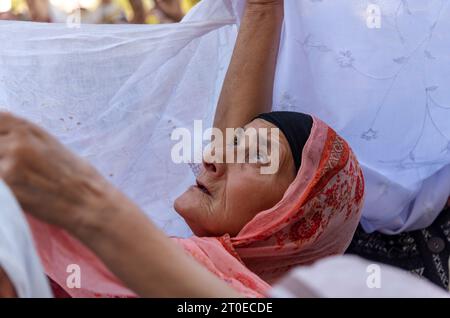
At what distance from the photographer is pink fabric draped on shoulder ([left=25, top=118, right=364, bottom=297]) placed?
2.09 metres

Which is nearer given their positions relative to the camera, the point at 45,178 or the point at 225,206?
the point at 45,178

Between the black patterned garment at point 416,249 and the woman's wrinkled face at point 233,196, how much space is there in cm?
47

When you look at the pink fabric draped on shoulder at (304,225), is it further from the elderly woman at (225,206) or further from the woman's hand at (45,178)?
the woman's hand at (45,178)

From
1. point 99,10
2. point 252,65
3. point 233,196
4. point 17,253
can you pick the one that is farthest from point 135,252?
point 99,10

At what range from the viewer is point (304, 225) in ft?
7.19

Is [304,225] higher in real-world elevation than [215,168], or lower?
lower

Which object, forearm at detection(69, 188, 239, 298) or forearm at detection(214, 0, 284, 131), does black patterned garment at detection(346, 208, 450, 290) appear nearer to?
forearm at detection(214, 0, 284, 131)

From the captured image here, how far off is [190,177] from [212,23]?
48 cm

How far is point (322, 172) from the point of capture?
2203mm

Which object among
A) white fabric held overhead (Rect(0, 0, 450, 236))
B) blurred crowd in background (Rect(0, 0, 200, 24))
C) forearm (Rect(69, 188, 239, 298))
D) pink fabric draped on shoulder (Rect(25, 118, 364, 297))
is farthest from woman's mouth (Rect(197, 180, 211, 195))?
forearm (Rect(69, 188, 239, 298))

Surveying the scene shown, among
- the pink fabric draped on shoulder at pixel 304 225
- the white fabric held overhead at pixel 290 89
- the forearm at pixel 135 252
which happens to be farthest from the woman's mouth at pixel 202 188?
the forearm at pixel 135 252

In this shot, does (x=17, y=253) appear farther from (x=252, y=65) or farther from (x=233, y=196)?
(x=252, y=65)

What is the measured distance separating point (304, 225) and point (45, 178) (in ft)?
3.73

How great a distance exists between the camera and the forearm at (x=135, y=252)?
3.79 feet
